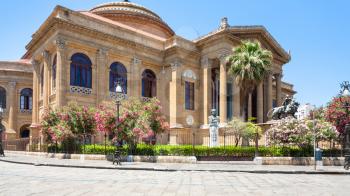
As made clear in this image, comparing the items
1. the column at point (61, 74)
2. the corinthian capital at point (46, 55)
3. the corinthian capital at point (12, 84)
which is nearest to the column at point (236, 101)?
the column at point (61, 74)

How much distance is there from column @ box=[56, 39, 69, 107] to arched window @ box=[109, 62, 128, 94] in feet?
18.0

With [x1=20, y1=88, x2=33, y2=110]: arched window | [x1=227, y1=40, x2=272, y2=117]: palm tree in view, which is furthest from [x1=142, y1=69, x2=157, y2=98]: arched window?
[x1=20, y1=88, x2=33, y2=110]: arched window

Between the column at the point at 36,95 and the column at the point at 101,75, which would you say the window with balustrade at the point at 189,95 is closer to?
the column at the point at 101,75

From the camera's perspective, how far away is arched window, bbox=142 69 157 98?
122 ft

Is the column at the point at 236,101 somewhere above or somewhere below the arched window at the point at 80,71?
below

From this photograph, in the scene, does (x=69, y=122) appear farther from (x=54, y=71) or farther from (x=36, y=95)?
(x=36, y=95)

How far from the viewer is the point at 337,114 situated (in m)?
23.1

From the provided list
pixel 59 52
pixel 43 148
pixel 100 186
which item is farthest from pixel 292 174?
pixel 59 52

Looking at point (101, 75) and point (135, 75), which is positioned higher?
point (135, 75)

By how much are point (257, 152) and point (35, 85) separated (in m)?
25.8

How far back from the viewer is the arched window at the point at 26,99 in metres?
41.8

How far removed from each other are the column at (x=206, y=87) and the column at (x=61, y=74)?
15.4 m

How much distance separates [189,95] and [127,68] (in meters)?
7.90

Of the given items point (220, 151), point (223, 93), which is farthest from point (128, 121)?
point (223, 93)
